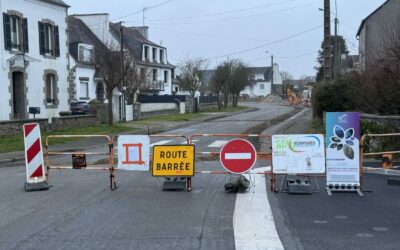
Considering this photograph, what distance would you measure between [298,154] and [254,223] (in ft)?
9.31

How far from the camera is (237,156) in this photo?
993cm

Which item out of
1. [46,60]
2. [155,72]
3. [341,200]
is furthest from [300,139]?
[155,72]

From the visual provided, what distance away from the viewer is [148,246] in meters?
6.16

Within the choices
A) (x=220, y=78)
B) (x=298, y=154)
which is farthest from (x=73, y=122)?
(x=220, y=78)

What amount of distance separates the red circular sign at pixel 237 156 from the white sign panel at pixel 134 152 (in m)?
1.54

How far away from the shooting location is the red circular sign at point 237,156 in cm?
989

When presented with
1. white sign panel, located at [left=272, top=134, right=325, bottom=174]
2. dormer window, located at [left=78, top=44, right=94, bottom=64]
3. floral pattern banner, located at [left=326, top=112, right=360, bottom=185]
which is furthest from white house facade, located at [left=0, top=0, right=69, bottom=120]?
floral pattern banner, located at [left=326, top=112, right=360, bottom=185]

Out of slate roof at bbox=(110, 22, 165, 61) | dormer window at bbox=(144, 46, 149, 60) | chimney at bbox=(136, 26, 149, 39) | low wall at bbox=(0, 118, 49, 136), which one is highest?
chimney at bbox=(136, 26, 149, 39)

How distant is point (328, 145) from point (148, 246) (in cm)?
477

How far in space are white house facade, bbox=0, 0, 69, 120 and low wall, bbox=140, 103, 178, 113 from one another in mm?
13706

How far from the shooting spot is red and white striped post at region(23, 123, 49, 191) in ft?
33.6

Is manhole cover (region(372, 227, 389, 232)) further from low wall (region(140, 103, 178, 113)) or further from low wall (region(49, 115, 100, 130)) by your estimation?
low wall (region(140, 103, 178, 113))

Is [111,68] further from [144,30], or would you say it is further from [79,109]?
[144,30]

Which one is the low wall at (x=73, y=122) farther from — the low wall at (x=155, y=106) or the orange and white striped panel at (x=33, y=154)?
the orange and white striped panel at (x=33, y=154)
